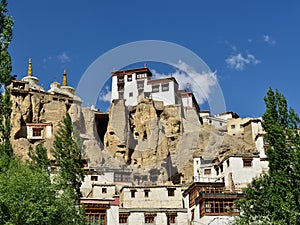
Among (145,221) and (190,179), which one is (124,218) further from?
(190,179)

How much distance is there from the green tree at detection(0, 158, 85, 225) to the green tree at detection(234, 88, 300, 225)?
9945 millimetres

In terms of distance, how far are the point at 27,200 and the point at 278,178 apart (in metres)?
12.7

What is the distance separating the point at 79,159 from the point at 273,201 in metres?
15.7

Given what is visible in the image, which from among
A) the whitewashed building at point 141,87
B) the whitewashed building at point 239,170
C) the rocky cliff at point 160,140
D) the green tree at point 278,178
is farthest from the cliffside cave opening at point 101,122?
the green tree at point 278,178

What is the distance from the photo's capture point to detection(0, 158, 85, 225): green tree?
20.2 metres

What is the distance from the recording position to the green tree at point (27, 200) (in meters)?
20.2

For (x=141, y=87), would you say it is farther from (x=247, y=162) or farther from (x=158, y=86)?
(x=247, y=162)

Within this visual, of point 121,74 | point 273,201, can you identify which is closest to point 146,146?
point 121,74

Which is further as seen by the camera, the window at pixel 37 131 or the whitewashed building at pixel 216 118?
the whitewashed building at pixel 216 118

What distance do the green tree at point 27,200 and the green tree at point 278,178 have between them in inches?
392

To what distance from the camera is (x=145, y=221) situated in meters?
42.6

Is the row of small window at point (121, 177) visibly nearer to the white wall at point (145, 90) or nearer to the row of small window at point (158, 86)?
the white wall at point (145, 90)

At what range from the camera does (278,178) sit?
960 inches

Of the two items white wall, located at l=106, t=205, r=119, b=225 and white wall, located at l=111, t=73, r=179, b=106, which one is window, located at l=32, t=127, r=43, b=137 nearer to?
white wall, located at l=111, t=73, r=179, b=106
